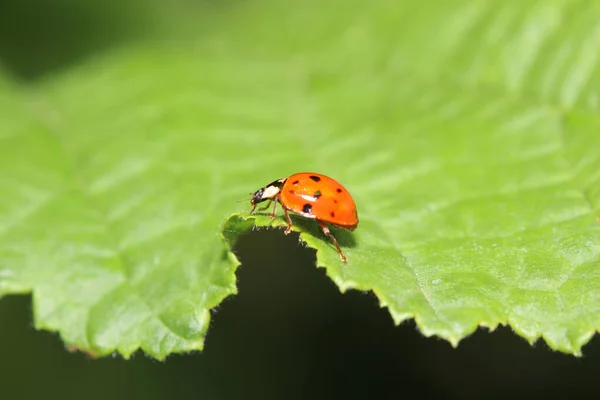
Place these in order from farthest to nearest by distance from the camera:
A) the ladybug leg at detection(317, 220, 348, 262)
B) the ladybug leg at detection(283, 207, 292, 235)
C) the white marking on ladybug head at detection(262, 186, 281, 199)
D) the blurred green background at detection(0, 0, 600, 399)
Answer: the blurred green background at detection(0, 0, 600, 399)
the white marking on ladybug head at detection(262, 186, 281, 199)
the ladybug leg at detection(283, 207, 292, 235)
the ladybug leg at detection(317, 220, 348, 262)

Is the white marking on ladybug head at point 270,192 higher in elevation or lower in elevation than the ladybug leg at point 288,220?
higher

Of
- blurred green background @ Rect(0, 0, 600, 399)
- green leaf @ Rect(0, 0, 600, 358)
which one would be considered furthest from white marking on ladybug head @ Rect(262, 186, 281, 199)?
blurred green background @ Rect(0, 0, 600, 399)

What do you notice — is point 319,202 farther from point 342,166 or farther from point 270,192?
point 342,166

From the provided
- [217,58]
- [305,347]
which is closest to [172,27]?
[217,58]

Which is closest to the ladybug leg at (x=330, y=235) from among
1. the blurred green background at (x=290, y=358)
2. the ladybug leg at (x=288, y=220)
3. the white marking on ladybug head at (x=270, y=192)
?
the ladybug leg at (x=288, y=220)

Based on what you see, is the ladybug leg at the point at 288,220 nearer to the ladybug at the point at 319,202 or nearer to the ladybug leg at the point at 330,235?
the ladybug at the point at 319,202

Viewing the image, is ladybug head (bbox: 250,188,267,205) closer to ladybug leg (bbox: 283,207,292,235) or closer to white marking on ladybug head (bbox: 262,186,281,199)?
white marking on ladybug head (bbox: 262,186,281,199)

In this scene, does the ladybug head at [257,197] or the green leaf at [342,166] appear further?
the ladybug head at [257,197]

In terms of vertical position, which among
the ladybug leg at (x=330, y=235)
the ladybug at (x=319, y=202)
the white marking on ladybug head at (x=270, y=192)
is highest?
the white marking on ladybug head at (x=270, y=192)
